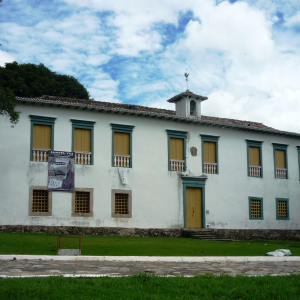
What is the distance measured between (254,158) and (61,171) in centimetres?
1128

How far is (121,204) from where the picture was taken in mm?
21219

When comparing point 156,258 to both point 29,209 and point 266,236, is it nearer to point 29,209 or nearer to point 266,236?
point 29,209

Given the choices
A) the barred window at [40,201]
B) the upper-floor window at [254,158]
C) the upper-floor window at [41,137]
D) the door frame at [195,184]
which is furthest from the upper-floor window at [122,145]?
the upper-floor window at [254,158]

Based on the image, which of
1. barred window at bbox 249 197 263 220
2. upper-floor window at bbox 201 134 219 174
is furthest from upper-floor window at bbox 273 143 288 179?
upper-floor window at bbox 201 134 219 174

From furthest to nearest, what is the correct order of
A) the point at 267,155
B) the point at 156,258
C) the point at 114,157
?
the point at 267,155 → the point at 114,157 → the point at 156,258

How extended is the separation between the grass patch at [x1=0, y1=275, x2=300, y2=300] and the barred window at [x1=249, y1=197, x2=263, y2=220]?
A: 17585 millimetres


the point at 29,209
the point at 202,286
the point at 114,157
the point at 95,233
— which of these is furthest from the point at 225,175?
the point at 202,286

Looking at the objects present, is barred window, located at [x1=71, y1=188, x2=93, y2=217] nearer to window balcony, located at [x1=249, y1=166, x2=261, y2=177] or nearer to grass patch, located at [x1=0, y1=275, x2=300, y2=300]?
window balcony, located at [x1=249, y1=166, x2=261, y2=177]

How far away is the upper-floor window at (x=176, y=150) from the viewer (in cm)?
2262

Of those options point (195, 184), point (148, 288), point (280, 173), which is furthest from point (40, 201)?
point (280, 173)

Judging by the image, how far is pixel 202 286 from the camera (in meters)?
6.79

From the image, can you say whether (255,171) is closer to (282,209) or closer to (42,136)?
(282,209)

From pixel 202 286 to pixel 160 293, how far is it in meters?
0.85

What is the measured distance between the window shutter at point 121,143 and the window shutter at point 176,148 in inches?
97.3
